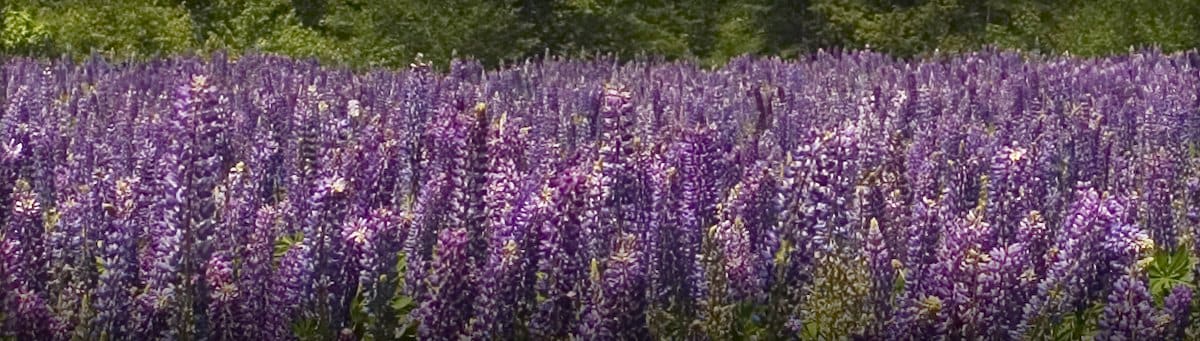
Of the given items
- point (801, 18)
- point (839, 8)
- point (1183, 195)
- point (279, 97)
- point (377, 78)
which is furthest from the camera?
point (801, 18)

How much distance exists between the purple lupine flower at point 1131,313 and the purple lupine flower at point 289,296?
5.67 ft

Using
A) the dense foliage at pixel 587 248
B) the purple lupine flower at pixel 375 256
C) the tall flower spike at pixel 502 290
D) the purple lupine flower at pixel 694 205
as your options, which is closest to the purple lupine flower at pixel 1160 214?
the dense foliage at pixel 587 248

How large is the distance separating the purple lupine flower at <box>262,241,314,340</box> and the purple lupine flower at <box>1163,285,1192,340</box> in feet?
6.06

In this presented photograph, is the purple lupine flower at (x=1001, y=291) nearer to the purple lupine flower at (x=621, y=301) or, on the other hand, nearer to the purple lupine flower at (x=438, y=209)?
the purple lupine flower at (x=621, y=301)

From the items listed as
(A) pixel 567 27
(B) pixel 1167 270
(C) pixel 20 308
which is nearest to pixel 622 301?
(C) pixel 20 308

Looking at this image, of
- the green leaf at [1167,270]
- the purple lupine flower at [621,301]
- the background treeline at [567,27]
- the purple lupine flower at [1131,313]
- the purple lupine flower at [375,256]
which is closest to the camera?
the purple lupine flower at [1131,313]

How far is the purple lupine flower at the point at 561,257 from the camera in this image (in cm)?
335

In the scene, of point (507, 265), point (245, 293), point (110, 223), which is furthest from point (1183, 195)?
point (110, 223)

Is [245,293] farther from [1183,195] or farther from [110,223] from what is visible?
[1183,195]

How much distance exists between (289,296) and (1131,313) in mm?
1819

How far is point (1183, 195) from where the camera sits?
14.3 ft

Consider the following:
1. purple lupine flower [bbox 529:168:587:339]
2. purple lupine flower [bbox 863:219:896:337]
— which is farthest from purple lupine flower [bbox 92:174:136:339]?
purple lupine flower [bbox 863:219:896:337]

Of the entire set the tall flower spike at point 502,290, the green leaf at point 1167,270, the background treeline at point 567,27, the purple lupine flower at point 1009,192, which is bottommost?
the background treeline at point 567,27

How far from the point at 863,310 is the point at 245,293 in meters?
1.37
